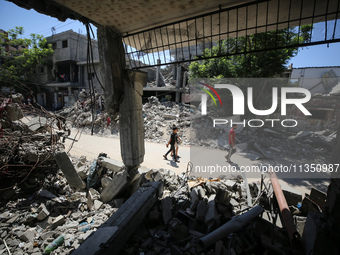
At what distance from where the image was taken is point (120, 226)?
92.8 inches

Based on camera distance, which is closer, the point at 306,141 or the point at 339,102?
the point at 306,141

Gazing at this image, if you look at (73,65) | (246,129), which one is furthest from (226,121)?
(73,65)

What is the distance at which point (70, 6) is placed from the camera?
2314 millimetres

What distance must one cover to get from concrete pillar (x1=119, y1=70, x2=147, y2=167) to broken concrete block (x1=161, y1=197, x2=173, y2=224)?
1.08m

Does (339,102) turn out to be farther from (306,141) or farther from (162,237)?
(162,237)

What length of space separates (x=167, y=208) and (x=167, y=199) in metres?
0.19

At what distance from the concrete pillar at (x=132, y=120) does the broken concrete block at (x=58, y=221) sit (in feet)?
5.92

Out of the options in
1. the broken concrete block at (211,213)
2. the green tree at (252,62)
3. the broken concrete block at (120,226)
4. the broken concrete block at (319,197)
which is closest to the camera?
the broken concrete block at (120,226)

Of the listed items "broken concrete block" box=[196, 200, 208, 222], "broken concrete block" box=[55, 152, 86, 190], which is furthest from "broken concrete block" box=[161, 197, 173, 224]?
"broken concrete block" box=[55, 152, 86, 190]

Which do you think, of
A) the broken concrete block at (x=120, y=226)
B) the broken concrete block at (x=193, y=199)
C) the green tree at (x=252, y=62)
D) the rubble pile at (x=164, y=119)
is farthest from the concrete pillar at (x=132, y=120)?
the rubble pile at (x=164, y=119)

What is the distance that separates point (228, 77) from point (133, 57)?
956 cm

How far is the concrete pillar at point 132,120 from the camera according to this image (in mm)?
3492

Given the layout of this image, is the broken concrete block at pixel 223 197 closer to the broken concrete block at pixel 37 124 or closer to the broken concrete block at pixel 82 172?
the broken concrete block at pixel 82 172

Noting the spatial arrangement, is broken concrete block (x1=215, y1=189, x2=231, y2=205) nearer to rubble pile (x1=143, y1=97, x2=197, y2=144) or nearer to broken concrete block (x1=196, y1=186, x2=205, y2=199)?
broken concrete block (x1=196, y1=186, x2=205, y2=199)
